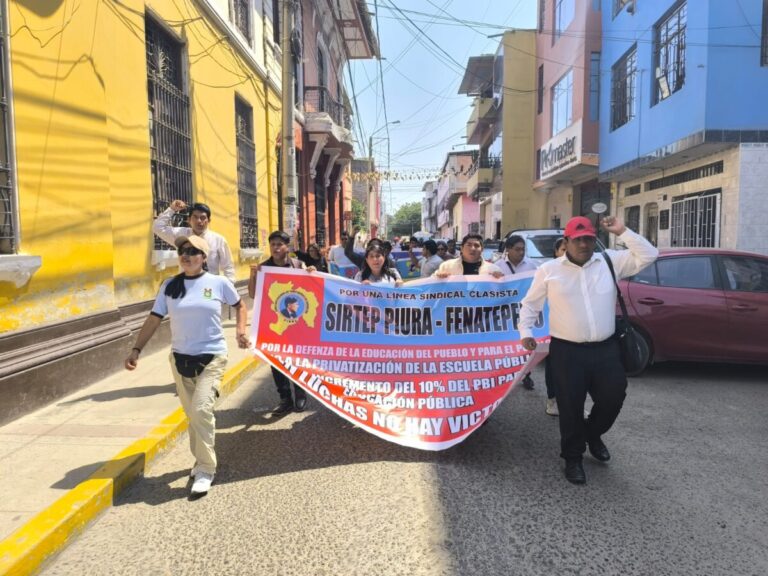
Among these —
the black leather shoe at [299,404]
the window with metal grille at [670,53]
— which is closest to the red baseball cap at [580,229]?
the black leather shoe at [299,404]

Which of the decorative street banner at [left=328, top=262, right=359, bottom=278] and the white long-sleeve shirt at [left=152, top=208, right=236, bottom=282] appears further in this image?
the decorative street banner at [left=328, top=262, right=359, bottom=278]

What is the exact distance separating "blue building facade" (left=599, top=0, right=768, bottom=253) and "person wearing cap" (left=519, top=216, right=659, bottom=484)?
410 inches

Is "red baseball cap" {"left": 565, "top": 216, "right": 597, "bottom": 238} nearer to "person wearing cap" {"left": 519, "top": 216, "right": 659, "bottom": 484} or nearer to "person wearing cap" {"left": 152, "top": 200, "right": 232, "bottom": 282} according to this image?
"person wearing cap" {"left": 519, "top": 216, "right": 659, "bottom": 484}

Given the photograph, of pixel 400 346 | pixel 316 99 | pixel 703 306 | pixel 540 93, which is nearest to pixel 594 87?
pixel 540 93

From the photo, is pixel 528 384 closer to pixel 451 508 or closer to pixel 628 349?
pixel 628 349

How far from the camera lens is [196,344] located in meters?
3.71

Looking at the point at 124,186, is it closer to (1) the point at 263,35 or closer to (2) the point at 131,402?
(2) the point at 131,402

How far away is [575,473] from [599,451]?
17.8 inches

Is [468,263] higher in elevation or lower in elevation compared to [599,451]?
higher

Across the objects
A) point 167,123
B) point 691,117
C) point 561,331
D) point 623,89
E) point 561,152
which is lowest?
point 561,331

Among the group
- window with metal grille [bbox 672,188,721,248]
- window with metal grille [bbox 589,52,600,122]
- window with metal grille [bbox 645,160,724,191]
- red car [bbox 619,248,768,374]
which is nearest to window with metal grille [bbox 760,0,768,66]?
window with metal grille [bbox 645,160,724,191]

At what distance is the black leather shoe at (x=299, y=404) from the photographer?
5.56m

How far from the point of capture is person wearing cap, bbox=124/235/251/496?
3711 millimetres

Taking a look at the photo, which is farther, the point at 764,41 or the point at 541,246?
the point at 764,41
